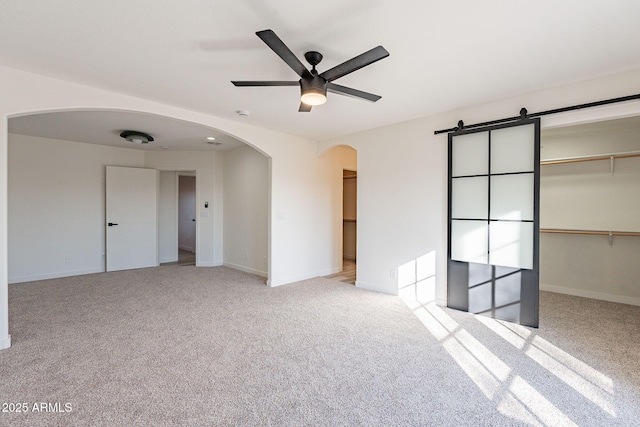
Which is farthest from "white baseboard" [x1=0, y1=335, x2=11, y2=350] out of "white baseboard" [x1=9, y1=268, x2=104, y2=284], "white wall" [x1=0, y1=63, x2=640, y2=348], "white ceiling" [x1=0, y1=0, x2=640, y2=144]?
"white baseboard" [x1=9, y1=268, x2=104, y2=284]

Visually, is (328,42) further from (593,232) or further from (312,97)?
(593,232)

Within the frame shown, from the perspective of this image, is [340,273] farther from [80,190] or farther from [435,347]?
[80,190]

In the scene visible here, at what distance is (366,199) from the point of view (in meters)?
4.73

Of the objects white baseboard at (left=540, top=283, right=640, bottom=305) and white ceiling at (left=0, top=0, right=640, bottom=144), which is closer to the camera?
white ceiling at (left=0, top=0, right=640, bottom=144)

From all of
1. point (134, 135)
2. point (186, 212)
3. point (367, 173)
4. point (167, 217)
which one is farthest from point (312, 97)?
point (186, 212)

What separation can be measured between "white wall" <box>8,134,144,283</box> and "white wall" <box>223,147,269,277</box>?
2.38 meters

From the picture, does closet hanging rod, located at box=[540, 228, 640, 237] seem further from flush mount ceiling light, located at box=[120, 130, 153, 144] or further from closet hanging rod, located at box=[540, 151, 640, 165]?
flush mount ceiling light, located at box=[120, 130, 153, 144]

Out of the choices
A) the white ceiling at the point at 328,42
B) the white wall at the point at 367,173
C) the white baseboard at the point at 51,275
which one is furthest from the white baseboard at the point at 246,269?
the white ceiling at the point at 328,42

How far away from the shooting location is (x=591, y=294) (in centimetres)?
421

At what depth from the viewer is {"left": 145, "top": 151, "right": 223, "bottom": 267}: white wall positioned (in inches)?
258

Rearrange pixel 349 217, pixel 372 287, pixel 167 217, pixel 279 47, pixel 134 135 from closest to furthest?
pixel 279 47, pixel 372 287, pixel 134 135, pixel 167 217, pixel 349 217

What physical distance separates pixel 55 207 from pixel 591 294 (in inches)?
348

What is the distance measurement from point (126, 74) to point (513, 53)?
3.45 m

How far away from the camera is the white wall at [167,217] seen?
23.7ft
